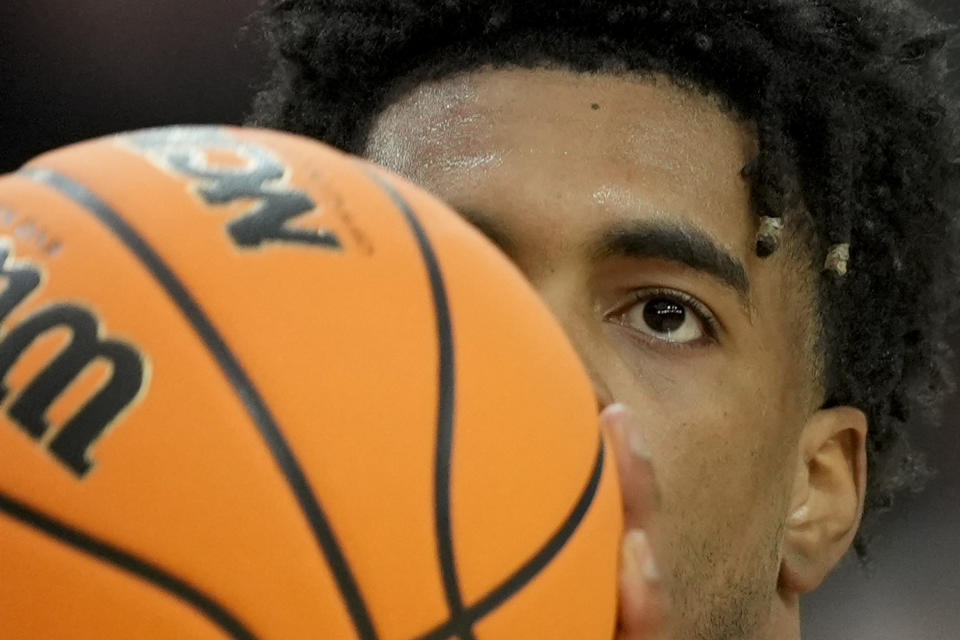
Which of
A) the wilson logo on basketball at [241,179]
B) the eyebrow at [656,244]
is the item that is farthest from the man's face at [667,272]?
the wilson logo on basketball at [241,179]

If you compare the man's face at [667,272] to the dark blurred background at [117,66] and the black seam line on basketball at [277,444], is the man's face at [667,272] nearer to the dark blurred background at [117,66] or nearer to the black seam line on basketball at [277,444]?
the black seam line on basketball at [277,444]

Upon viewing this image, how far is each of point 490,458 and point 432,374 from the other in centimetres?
7

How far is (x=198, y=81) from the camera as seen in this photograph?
10.2ft

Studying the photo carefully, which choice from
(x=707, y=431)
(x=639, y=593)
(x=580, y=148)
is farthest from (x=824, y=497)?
(x=639, y=593)

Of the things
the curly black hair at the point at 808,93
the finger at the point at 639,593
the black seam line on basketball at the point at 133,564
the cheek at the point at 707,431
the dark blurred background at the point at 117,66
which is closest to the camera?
the black seam line on basketball at the point at 133,564

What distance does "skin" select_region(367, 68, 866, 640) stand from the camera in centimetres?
125

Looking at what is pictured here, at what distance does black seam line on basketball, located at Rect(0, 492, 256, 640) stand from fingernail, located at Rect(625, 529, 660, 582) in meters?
0.36

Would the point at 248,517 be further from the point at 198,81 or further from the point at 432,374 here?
the point at 198,81

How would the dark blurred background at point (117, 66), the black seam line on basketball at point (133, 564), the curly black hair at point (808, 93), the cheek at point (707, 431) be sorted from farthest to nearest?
1. the dark blurred background at point (117, 66)
2. the curly black hair at point (808, 93)
3. the cheek at point (707, 431)
4. the black seam line on basketball at point (133, 564)

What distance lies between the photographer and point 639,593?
930 mm

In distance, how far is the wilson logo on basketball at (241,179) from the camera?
2.51 ft

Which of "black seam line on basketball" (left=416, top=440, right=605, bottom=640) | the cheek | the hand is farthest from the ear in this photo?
"black seam line on basketball" (left=416, top=440, right=605, bottom=640)

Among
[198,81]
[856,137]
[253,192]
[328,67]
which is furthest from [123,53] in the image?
[253,192]

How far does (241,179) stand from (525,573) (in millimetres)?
326
